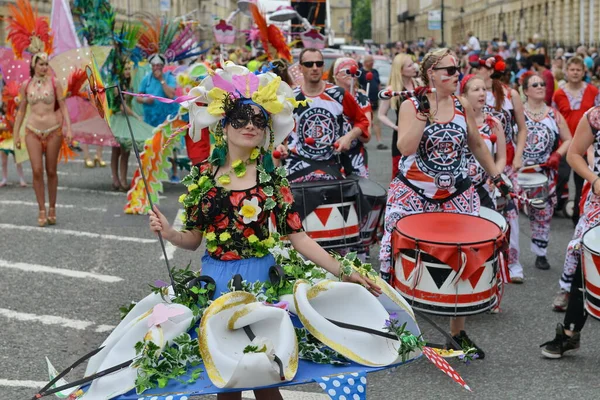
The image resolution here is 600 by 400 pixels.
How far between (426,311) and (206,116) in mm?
1939

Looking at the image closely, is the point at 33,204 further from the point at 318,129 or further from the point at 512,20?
the point at 512,20

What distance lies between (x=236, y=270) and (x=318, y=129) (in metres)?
3.24

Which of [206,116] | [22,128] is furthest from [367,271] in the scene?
[22,128]

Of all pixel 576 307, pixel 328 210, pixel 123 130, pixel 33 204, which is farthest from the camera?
pixel 123 130

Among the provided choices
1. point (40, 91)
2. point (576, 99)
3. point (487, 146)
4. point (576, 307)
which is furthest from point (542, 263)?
point (40, 91)

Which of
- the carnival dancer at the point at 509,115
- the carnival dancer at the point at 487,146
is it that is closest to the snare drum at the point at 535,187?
the carnival dancer at the point at 509,115

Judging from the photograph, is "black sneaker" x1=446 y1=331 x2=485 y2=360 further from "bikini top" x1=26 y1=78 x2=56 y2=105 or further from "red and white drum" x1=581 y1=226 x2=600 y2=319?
"bikini top" x1=26 y1=78 x2=56 y2=105

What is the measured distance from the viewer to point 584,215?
5.87m

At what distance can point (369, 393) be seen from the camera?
5293 mm

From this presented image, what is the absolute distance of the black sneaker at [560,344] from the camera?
5.78 m

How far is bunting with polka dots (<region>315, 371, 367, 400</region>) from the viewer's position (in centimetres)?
350

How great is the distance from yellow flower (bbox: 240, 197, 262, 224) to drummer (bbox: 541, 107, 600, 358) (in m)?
2.43

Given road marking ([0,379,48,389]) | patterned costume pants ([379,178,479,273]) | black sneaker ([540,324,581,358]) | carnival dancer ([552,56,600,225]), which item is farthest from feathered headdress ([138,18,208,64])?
black sneaker ([540,324,581,358])

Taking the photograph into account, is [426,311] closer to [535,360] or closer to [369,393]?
[369,393]
